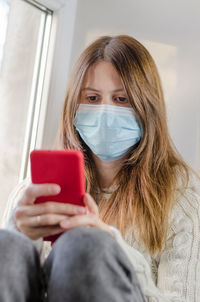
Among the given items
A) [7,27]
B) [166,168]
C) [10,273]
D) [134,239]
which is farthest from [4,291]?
[7,27]

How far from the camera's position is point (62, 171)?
0.61m

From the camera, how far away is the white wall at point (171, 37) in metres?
1.38

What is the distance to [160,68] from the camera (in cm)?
143

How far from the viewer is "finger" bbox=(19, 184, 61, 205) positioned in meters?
0.61

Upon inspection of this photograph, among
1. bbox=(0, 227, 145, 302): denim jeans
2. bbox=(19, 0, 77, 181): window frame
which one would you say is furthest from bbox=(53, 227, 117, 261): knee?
bbox=(19, 0, 77, 181): window frame

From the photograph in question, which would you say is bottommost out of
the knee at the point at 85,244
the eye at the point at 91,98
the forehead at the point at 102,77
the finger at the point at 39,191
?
the knee at the point at 85,244

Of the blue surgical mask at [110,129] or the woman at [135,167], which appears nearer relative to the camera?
the woman at [135,167]

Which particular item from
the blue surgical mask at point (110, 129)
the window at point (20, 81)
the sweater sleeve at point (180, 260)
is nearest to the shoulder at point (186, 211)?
the sweater sleeve at point (180, 260)

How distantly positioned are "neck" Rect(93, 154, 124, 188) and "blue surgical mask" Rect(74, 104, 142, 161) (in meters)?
0.04

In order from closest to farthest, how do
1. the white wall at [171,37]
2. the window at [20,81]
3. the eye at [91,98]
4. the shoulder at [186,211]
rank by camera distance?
1. the shoulder at [186,211]
2. the eye at [91,98]
3. the window at [20,81]
4. the white wall at [171,37]

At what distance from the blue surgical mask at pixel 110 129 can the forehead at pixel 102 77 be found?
0.06 metres

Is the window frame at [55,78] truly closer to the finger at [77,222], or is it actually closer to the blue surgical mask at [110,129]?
the blue surgical mask at [110,129]

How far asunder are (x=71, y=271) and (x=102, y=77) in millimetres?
607

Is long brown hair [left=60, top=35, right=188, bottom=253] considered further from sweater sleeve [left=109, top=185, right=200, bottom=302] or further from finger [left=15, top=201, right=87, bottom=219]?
finger [left=15, top=201, right=87, bottom=219]
